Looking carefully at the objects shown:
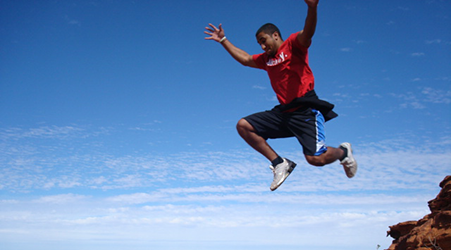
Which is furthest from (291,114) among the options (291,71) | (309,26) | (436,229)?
(436,229)

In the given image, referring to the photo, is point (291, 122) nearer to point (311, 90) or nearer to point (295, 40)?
point (311, 90)

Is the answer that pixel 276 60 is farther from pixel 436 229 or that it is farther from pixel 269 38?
pixel 436 229

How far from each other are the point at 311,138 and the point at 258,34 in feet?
5.54

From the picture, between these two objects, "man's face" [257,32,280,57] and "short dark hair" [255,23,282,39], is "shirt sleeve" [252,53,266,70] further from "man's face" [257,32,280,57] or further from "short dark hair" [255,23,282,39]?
"short dark hair" [255,23,282,39]

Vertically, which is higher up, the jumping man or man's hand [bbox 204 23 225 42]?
man's hand [bbox 204 23 225 42]

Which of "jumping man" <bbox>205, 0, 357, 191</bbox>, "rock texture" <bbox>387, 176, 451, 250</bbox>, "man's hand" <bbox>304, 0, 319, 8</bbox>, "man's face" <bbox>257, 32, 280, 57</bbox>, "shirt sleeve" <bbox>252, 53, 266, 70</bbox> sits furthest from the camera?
"rock texture" <bbox>387, 176, 451, 250</bbox>

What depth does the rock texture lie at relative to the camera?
2352 centimetres

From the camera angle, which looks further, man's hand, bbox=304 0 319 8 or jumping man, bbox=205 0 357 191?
jumping man, bbox=205 0 357 191

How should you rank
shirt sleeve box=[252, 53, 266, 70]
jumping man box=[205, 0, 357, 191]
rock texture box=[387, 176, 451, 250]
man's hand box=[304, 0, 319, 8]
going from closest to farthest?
man's hand box=[304, 0, 319, 8] → jumping man box=[205, 0, 357, 191] → shirt sleeve box=[252, 53, 266, 70] → rock texture box=[387, 176, 451, 250]

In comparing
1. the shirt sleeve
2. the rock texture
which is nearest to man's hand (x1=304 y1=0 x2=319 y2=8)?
the shirt sleeve

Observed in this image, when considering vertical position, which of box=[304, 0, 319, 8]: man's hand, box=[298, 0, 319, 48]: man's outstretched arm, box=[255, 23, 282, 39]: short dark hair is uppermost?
box=[255, 23, 282, 39]: short dark hair

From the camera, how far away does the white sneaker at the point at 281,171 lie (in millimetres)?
5625

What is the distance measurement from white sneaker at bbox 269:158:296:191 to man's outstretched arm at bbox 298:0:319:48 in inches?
69.4

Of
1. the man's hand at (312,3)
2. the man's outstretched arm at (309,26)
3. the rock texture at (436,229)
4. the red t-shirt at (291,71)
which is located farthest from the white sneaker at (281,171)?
the rock texture at (436,229)
